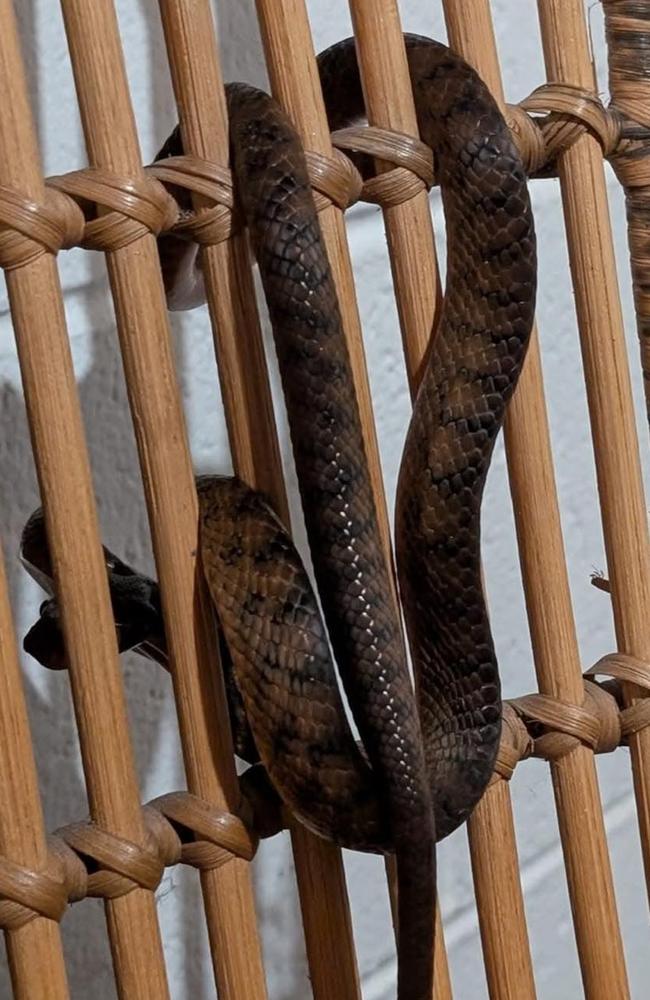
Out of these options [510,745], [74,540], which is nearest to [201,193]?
[74,540]

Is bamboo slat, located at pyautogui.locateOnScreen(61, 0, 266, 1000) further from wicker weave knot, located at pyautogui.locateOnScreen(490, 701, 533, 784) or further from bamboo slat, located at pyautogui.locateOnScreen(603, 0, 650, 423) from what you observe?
bamboo slat, located at pyautogui.locateOnScreen(603, 0, 650, 423)

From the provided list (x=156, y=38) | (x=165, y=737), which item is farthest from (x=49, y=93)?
(x=165, y=737)

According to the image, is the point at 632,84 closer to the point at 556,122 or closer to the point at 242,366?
the point at 556,122

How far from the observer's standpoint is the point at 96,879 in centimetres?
42

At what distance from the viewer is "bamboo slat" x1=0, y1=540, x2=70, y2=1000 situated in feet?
1.32

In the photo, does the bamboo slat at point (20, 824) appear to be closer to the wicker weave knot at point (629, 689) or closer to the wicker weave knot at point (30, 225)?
the wicker weave knot at point (30, 225)

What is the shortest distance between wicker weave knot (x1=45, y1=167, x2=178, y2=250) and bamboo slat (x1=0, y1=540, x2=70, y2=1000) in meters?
0.10

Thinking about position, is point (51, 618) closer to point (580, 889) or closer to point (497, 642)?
point (580, 889)

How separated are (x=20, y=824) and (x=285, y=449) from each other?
310 millimetres

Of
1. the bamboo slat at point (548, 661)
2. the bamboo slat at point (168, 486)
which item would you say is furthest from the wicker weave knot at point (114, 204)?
the bamboo slat at point (548, 661)

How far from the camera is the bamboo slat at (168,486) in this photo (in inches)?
16.1

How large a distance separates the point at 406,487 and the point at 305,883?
131 mm

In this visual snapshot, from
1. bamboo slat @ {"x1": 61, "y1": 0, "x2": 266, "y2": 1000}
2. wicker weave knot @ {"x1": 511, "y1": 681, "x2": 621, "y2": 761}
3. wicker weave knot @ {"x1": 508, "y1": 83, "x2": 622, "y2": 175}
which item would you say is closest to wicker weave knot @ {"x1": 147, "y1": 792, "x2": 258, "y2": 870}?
bamboo slat @ {"x1": 61, "y1": 0, "x2": 266, "y2": 1000}

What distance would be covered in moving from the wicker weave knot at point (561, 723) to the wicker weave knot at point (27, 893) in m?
0.18
